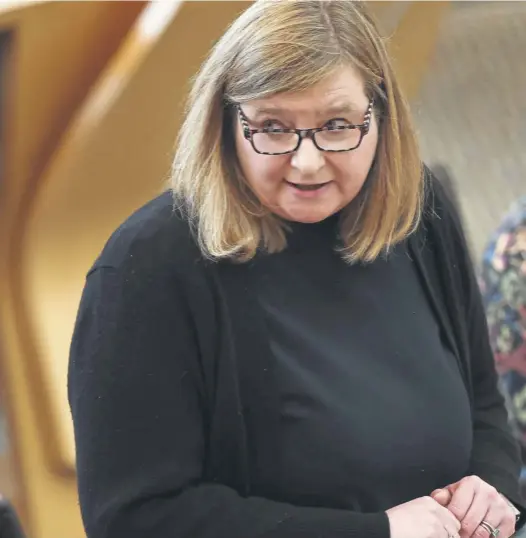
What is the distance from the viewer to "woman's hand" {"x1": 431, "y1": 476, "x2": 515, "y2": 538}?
36.3 inches

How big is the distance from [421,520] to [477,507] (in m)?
0.11

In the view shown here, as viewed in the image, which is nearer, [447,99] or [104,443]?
[104,443]

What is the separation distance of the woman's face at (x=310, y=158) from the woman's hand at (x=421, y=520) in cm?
34

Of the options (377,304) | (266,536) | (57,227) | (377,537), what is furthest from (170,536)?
(57,227)

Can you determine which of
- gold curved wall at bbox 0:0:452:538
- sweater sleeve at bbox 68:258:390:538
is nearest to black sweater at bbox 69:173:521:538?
sweater sleeve at bbox 68:258:390:538

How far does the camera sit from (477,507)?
3.07 feet

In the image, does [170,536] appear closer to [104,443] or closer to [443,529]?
[104,443]

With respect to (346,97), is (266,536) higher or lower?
lower

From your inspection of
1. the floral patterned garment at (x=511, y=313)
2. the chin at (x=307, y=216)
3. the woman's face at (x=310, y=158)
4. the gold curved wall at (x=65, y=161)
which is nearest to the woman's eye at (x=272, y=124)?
the woman's face at (x=310, y=158)

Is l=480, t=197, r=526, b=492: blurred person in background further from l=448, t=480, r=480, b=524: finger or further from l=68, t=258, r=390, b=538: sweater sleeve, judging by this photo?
l=68, t=258, r=390, b=538: sweater sleeve

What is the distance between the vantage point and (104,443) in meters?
0.80

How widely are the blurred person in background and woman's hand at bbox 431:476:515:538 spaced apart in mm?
576

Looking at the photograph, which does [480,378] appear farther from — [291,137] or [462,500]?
[291,137]

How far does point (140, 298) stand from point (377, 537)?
36 centimetres
